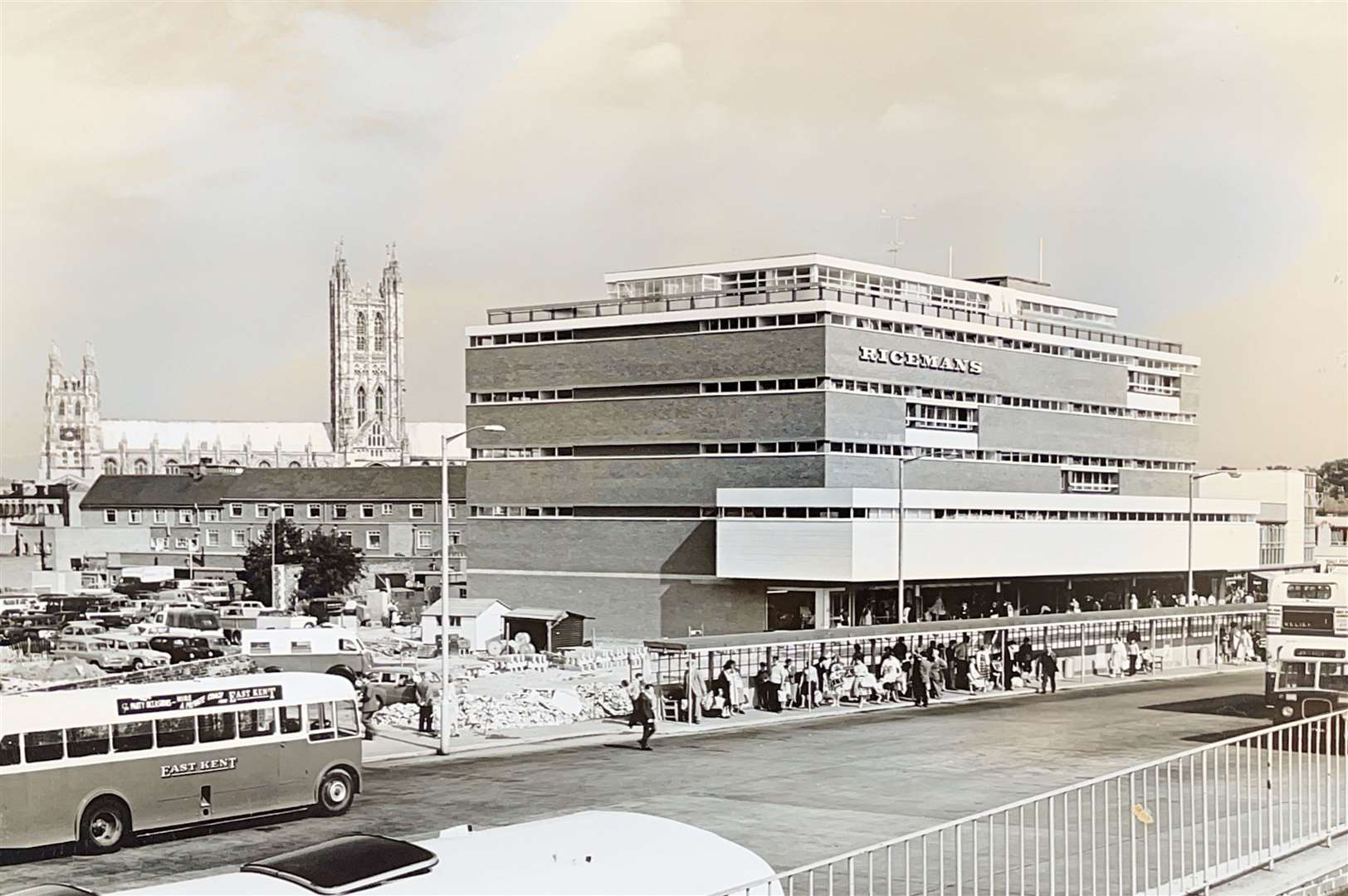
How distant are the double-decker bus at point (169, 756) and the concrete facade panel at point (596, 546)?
5129 cm

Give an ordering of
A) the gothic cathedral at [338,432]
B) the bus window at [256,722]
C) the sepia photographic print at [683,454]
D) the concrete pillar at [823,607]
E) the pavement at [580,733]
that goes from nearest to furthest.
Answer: the sepia photographic print at [683,454], the bus window at [256,722], the pavement at [580,733], the concrete pillar at [823,607], the gothic cathedral at [338,432]

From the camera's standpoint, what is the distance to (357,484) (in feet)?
343

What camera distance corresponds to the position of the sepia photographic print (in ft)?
71.2

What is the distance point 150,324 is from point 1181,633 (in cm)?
3282

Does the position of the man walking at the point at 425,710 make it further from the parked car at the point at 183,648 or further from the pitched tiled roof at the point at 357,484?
the pitched tiled roof at the point at 357,484

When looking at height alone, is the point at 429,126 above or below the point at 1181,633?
above

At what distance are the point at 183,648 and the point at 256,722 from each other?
88.1 feet

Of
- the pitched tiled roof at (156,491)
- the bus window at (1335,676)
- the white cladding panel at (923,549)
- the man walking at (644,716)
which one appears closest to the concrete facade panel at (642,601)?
the white cladding panel at (923,549)

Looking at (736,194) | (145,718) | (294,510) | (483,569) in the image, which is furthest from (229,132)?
(294,510)

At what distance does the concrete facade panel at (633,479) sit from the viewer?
240 feet

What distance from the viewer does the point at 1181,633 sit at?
4906cm

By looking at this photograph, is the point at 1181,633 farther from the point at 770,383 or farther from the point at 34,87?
the point at 34,87

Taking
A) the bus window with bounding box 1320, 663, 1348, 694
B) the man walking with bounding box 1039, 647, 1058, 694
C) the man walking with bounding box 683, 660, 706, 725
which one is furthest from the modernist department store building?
the bus window with bounding box 1320, 663, 1348, 694

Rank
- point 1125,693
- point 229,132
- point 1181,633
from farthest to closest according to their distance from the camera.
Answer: point 1181,633 < point 1125,693 < point 229,132
